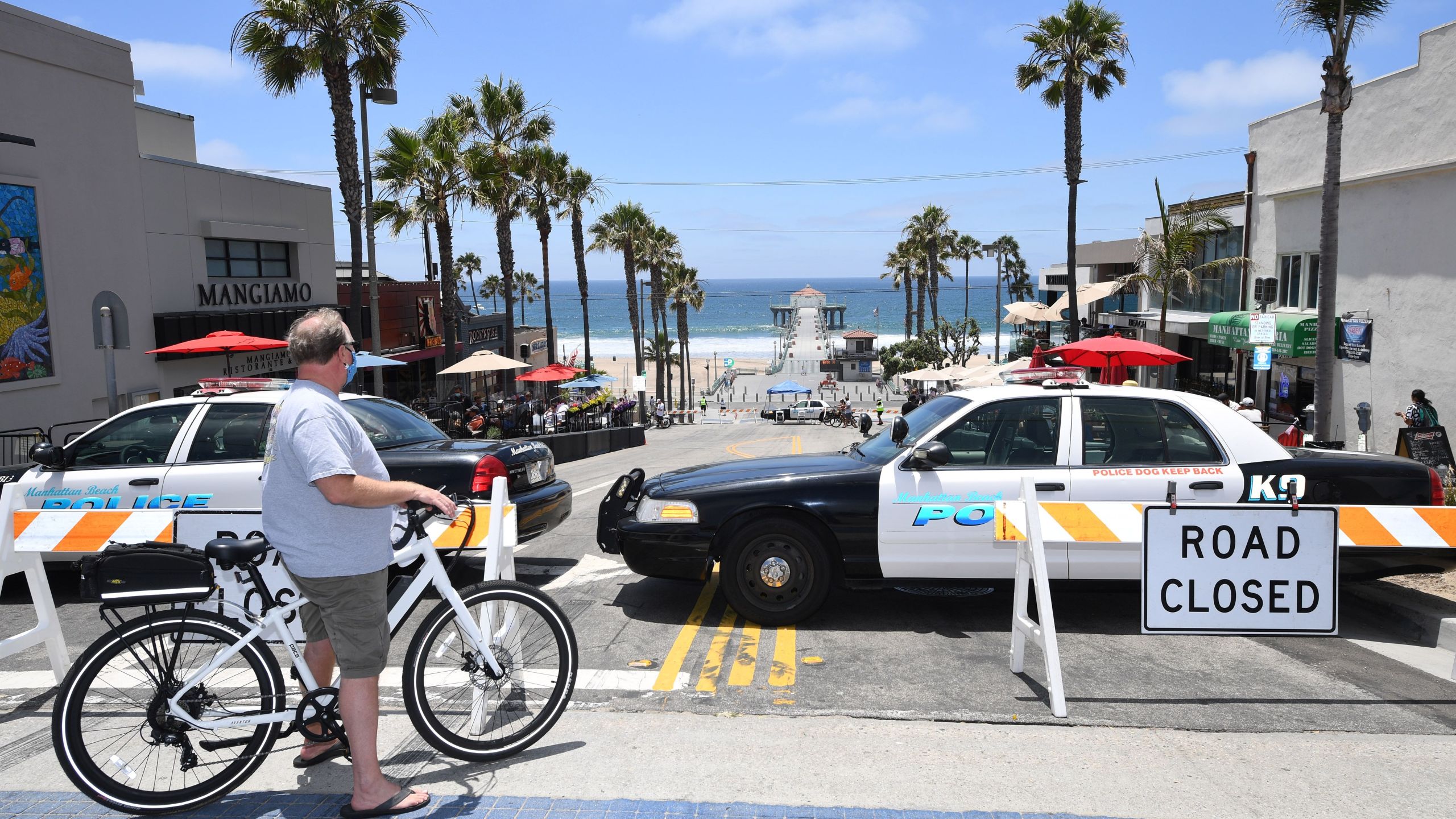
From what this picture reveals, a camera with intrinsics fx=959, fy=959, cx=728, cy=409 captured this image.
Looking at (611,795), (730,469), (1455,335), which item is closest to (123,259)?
(730,469)

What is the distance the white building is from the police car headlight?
16973mm

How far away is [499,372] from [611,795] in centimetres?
4213

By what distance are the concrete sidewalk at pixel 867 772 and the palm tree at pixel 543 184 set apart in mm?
30573

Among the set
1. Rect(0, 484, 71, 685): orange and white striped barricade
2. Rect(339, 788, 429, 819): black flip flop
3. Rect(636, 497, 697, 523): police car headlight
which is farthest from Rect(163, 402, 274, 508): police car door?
Rect(339, 788, 429, 819): black flip flop

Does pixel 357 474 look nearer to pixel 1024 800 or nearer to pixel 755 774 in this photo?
pixel 755 774

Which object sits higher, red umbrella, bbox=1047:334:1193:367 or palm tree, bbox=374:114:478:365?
palm tree, bbox=374:114:478:365

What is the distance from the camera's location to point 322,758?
400 centimetres

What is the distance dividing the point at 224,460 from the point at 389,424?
1.22 m

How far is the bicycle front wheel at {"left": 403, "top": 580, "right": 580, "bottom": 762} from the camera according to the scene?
394cm

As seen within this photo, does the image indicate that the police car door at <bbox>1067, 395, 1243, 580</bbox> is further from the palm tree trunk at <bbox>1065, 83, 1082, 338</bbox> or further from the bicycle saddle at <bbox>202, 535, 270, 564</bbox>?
the palm tree trunk at <bbox>1065, 83, 1082, 338</bbox>

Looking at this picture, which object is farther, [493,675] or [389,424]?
[389,424]

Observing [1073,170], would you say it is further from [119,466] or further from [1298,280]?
[119,466]

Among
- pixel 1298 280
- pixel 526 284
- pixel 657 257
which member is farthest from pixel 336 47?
pixel 526 284

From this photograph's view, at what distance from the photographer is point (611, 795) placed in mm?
3732
